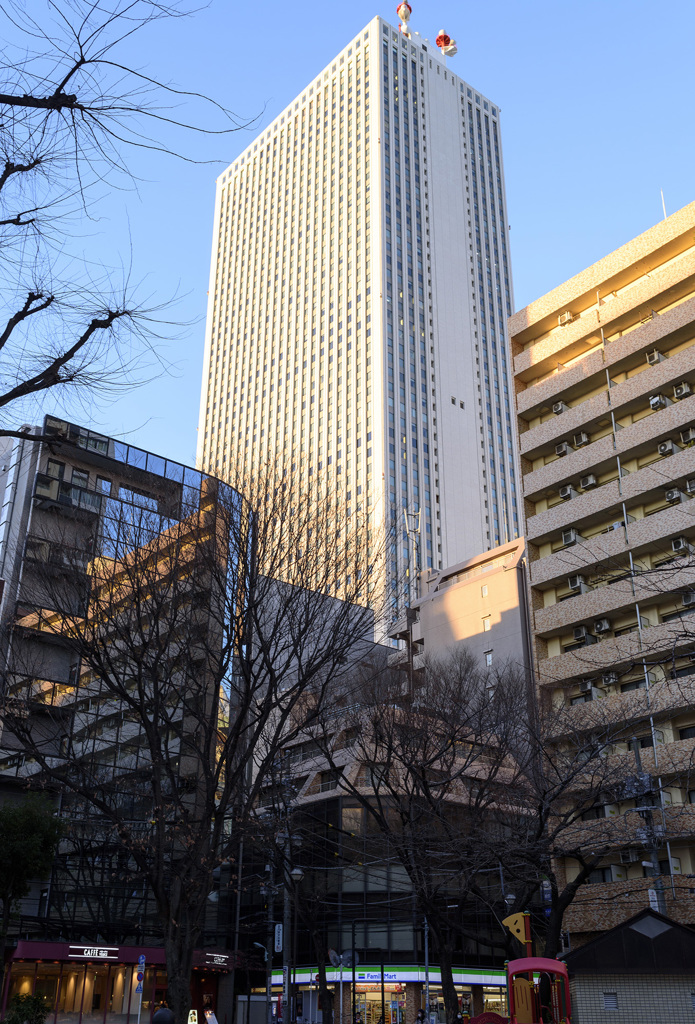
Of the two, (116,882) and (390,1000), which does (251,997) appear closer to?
(390,1000)

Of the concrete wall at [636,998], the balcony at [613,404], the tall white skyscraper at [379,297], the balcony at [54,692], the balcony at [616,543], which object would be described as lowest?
the concrete wall at [636,998]

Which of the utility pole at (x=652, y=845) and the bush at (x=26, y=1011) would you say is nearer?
the bush at (x=26, y=1011)

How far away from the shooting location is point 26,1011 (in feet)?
65.0

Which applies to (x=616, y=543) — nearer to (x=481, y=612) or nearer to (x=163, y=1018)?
(x=481, y=612)

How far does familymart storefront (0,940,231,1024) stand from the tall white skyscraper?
64798 mm

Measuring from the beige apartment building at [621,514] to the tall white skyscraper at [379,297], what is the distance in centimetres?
5270

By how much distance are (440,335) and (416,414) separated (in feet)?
44.6

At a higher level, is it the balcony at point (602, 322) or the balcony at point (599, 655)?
the balcony at point (602, 322)

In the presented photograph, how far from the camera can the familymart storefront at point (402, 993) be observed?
42.3 metres

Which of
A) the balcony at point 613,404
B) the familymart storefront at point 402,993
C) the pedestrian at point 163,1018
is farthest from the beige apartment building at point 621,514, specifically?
the pedestrian at point 163,1018

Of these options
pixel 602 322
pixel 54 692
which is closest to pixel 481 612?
pixel 602 322

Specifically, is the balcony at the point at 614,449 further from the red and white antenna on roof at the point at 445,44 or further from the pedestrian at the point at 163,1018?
the red and white antenna on roof at the point at 445,44

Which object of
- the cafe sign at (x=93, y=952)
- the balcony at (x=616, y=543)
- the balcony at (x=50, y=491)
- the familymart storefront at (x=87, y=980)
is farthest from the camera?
the balcony at (x=50, y=491)

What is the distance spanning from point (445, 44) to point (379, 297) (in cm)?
5045
